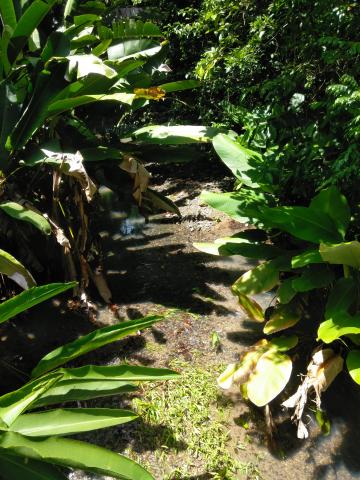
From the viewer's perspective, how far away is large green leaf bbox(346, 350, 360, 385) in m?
2.32

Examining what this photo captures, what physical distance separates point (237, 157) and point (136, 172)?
81 centimetres

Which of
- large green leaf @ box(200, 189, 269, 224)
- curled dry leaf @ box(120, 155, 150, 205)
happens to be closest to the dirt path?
large green leaf @ box(200, 189, 269, 224)

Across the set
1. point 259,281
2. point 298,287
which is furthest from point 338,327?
point 259,281

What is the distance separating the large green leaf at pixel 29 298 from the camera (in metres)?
2.01

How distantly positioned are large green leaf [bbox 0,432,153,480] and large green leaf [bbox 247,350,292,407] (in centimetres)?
80

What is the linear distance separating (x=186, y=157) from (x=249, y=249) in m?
1.03

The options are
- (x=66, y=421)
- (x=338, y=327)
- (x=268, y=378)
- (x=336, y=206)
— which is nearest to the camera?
(x=66, y=421)

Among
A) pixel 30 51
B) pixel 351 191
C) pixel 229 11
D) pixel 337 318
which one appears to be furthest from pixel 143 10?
pixel 337 318

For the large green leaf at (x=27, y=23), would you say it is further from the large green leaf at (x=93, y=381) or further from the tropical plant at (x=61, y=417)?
the large green leaf at (x=93, y=381)

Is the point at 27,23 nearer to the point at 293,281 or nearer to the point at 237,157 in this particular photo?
the point at 237,157

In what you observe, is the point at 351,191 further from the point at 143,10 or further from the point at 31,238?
the point at 143,10

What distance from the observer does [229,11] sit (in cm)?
400

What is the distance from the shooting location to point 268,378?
2.46 m

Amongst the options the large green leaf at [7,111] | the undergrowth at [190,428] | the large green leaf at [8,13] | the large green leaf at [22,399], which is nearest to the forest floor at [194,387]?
the undergrowth at [190,428]
